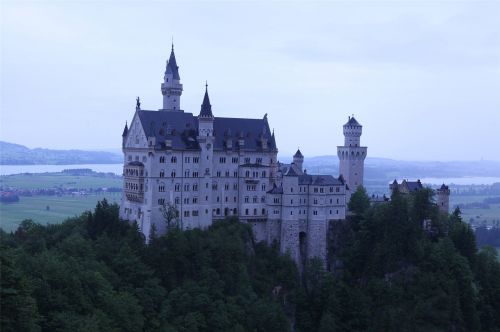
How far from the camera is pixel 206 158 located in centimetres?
8962

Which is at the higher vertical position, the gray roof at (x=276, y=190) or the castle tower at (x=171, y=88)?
the castle tower at (x=171, y=88)

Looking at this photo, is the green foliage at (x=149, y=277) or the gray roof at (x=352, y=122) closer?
the green foliage at (x=149, y=277)

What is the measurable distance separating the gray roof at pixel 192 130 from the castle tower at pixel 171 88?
430 centimetres

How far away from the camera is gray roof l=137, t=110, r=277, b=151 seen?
3425 inches

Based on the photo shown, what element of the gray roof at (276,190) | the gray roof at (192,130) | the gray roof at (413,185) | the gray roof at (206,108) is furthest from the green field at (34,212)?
the gray roof at (413,185)

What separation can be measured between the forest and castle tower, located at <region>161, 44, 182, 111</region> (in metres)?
16.2

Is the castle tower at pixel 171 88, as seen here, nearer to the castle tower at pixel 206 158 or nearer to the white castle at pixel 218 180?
the white castle at pixel 218 180

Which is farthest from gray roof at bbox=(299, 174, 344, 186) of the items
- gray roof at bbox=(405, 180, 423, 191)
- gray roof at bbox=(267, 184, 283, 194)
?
gray roof at bbox=(405, 180, 423, 191)

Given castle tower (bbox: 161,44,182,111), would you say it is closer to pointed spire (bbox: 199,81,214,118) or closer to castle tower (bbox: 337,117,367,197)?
pointed spire (bbox: 199,81,214,118)

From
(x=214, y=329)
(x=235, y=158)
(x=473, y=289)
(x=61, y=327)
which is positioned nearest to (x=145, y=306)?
(x=214, y=329)

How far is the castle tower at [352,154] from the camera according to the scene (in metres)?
109

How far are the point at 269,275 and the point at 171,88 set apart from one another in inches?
1119

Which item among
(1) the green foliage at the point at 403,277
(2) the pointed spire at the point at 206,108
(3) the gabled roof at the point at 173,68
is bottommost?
(1) the green foliage at the point at 403,277

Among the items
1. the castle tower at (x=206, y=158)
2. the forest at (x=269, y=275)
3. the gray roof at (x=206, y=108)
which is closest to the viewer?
the forest at (x=269, y=275)
